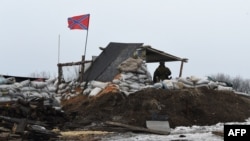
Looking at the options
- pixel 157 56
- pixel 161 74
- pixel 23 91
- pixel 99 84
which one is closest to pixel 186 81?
pixel 161 74

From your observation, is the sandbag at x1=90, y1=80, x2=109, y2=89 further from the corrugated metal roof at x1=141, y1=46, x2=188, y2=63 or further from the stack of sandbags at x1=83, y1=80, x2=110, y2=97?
the corrugated metal roof at x1=141, y1=46, x2=188, y2=63

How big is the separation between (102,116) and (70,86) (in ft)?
15.9

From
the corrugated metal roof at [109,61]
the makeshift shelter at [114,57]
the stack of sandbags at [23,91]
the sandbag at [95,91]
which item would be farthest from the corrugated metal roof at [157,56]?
the stack of sandbags at [23,91]

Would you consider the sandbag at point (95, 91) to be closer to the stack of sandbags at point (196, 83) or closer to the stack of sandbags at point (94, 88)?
the stack of sandbags at point (94, 88)

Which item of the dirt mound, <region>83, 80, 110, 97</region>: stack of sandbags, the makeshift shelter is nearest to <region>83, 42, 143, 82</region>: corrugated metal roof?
the makeshift shelter

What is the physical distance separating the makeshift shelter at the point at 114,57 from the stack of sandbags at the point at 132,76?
3.03 feet

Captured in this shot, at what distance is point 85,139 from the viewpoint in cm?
1164

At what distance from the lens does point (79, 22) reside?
2019 cm

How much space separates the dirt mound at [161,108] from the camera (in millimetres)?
15109

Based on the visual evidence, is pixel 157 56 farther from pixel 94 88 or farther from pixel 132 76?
pixel 94 88

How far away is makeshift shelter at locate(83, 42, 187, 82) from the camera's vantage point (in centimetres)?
1994

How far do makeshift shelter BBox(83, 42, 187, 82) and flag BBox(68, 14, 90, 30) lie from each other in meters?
2.02

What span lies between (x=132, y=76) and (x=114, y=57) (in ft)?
9.40

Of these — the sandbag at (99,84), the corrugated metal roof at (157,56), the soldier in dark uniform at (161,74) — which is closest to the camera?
the sandbag at (99,84)
